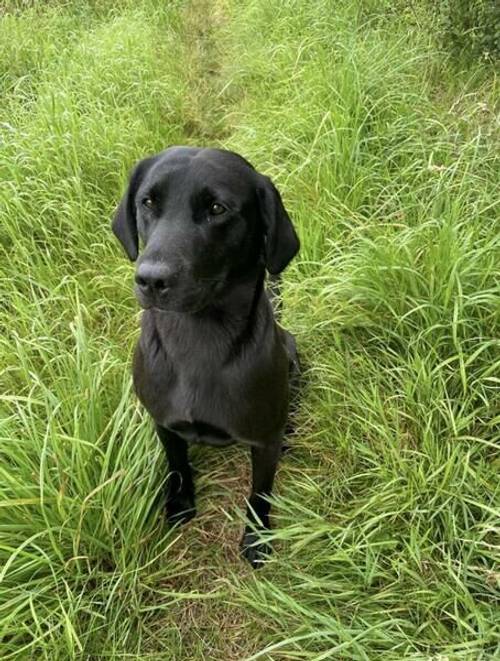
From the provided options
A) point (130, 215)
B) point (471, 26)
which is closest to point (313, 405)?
point (130, 215)

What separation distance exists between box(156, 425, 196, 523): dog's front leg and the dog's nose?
64 cm

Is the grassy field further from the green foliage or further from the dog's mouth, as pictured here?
the dog's mouth

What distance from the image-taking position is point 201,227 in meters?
1.42

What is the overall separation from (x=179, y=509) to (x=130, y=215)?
97 centimetres

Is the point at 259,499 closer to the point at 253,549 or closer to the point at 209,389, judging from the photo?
the point at 253,549

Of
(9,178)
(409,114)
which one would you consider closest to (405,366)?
(409,114)

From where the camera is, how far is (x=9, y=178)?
2949 mm

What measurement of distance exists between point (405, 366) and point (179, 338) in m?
0.83

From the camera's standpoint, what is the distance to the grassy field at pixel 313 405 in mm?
1601

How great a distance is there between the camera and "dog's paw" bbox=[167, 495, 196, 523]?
1.94 metres

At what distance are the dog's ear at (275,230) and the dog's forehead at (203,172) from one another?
4cm

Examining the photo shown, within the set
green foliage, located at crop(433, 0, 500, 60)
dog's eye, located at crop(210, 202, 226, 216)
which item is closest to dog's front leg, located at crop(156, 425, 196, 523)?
dog's eye, located at crop(210, 202, 226, 216)

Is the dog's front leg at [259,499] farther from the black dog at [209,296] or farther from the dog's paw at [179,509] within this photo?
the dog's paw at [179,509]

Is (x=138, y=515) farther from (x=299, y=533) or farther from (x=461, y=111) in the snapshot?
(x=461, y=111)
